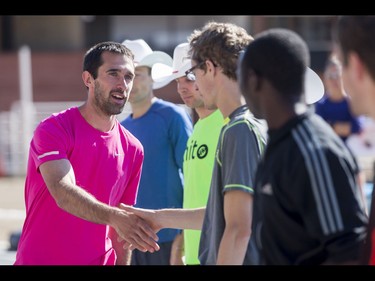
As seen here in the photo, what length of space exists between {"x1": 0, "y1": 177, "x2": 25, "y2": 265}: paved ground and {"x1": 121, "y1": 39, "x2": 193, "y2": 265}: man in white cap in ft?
9.26

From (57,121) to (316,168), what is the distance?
89.6 inches

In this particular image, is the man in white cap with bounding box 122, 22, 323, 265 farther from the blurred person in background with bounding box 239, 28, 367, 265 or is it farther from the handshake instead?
the blurred person in background with bounding box 239, 28, 367, 265

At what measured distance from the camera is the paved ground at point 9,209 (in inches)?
422

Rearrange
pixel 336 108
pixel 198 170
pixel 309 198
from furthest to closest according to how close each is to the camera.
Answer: pixel 336 108 < pixel 198 170 < pixel 309 198

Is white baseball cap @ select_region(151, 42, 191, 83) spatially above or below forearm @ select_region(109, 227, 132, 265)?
above

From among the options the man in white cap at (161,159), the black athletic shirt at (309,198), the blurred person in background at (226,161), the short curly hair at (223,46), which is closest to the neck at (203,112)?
the man in white cap at (161,159)

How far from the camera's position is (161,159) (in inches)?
248

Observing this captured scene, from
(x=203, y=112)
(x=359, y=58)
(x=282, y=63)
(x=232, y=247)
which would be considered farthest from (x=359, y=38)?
(x=203, y=112)

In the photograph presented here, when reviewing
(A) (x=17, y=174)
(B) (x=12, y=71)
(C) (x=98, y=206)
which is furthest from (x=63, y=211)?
(B) (x=12, y=71)

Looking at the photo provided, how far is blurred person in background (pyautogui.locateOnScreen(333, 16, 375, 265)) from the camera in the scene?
270 cm

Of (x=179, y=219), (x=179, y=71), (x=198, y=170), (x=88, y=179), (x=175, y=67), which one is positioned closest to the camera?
(x=179, y=219)

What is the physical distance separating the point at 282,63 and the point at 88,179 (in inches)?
82.3

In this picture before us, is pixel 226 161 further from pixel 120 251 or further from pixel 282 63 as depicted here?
pixel 120 251

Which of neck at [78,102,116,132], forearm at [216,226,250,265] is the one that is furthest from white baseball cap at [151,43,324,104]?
forearm at [216,226,250,265]
